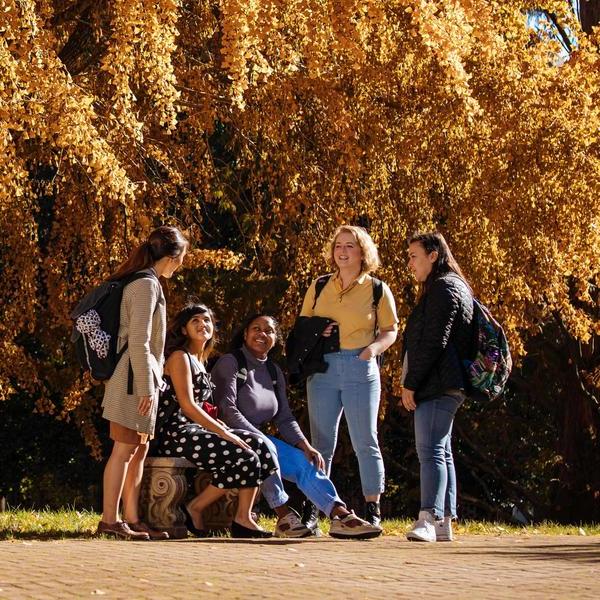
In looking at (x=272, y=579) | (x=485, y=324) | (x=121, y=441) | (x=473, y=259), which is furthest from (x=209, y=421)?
(x=473, y=259)

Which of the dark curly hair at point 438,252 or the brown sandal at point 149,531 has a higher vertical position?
the dark curly hair at point 438,252

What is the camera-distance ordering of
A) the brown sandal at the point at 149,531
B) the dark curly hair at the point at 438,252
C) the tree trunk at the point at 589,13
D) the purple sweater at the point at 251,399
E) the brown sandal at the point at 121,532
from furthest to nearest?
the tree trunk at the point at 589,13 < the purple sweater at the point at 251,399 < the dark curly hair at the point at 438,252 < the brown sandal at the point at 149,531 < the brown sandal at the point at 121,532

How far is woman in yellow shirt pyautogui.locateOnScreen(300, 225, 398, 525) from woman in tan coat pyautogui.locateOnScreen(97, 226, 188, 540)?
3.54 ft

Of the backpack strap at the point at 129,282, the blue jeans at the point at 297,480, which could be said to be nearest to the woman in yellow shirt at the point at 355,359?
the blue jeans at the point at 297,480

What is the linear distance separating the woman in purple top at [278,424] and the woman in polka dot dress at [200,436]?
126 millimetres

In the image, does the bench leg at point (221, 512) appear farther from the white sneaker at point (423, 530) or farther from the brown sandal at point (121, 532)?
the white sneaker at point (423, 530)

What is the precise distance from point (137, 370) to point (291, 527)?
1438 millimetres

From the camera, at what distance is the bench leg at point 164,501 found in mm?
8109

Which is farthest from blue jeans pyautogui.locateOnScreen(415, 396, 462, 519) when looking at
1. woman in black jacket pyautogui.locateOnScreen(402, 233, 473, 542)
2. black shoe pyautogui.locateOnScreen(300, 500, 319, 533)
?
black shoe pyautogui.locateOnScreen(300, 500, 319, 533)

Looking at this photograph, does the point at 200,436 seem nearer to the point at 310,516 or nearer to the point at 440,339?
the point at 310,516

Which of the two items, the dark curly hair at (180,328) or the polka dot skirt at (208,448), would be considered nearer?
the polka dot skirt at (208,448)

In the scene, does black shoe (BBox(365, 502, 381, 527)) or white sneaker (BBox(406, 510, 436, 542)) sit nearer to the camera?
white sneaker (BBox(406, 510, 436, 542))

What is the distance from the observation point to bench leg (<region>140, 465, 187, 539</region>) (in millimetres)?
8109

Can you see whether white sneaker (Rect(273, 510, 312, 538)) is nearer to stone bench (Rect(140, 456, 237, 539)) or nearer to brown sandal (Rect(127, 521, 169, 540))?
stone bench (Rect(140, 456, 237, 539))
